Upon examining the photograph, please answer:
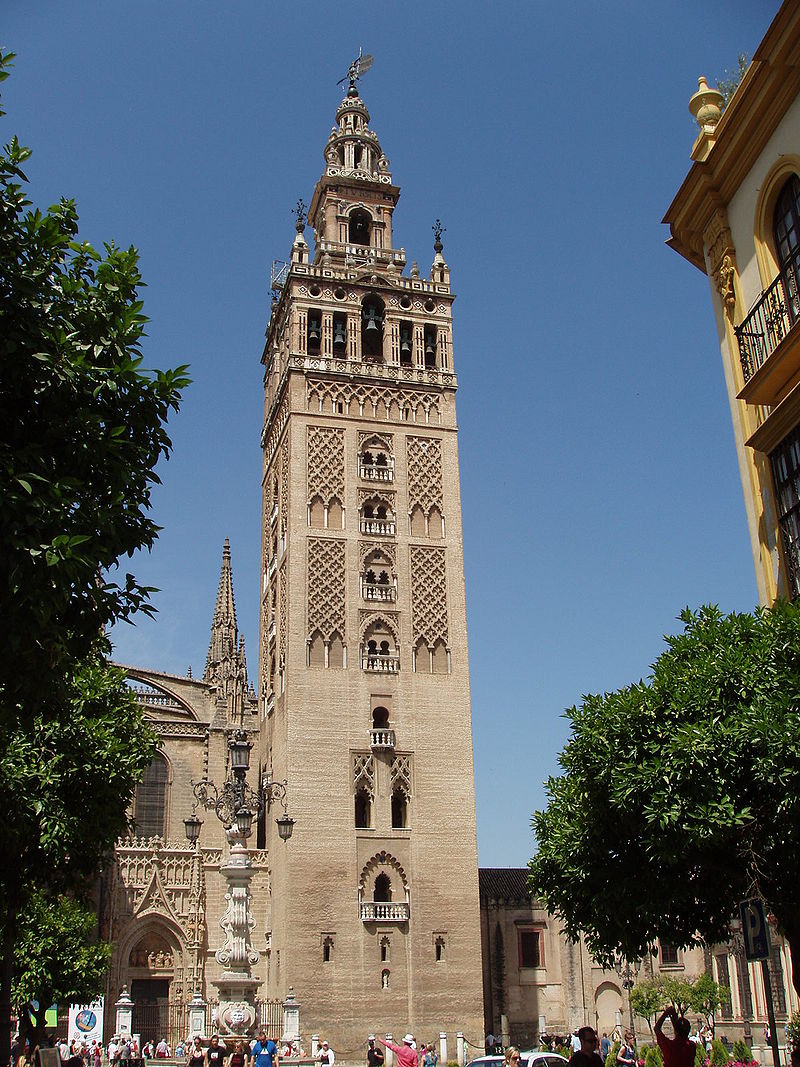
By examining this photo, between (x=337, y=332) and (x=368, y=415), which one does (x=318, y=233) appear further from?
(x=368, y=415)

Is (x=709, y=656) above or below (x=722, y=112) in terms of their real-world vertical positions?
below

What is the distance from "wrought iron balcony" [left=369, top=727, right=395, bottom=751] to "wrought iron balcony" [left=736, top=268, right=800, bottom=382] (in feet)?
87.5

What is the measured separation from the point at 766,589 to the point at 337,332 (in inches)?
1313

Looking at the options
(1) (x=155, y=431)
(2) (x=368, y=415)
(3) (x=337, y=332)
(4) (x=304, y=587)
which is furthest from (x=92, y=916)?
(1) (x=155, y=431)

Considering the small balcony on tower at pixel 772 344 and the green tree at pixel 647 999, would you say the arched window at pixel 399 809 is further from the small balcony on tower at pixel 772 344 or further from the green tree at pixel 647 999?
the small balcony on tower at pixel 772 344

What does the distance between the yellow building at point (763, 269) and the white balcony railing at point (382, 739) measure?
83.9ft

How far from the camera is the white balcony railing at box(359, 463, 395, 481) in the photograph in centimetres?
4509

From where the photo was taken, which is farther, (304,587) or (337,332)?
(337,332)

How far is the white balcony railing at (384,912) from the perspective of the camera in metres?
38.9

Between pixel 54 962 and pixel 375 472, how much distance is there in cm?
2141

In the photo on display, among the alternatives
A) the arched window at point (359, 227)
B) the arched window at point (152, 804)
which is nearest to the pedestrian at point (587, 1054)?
the arched window at point (152, 804)

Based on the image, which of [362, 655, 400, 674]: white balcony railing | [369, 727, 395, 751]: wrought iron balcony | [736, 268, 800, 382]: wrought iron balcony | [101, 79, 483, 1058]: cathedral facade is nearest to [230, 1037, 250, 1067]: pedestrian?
[736, 268, 800, 382]: wrought iron balcony

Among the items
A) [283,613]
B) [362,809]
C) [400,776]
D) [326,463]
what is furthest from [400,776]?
[326,463]

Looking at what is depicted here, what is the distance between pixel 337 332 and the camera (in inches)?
1870
